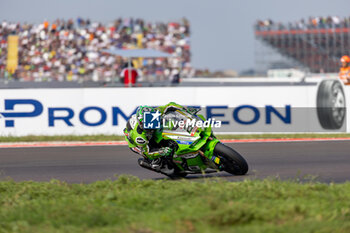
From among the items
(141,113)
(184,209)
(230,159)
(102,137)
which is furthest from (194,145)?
(102,137)

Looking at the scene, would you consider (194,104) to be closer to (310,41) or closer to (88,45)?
(88,45)

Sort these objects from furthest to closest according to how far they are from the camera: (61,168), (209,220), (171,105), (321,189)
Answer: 1. (61,168)
2. (171,105)
3. (321,189)
4. (209,220)

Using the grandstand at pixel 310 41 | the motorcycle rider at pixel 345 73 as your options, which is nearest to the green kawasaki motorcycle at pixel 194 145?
the motorcycle rider at pixel 345 73

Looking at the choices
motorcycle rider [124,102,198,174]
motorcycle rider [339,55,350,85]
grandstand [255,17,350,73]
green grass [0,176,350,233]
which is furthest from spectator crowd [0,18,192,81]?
green grass [0,176,350,233]

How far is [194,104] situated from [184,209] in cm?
1089

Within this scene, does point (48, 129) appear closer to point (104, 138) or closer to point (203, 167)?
point (104, 138)

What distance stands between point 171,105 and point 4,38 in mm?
28151

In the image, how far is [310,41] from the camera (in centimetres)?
3859

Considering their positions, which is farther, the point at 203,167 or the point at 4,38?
the point at 4,38

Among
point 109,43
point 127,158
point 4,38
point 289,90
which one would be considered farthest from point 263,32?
point 127,158

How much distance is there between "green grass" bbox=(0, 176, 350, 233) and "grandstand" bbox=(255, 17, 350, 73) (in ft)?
103

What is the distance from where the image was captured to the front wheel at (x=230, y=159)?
8.23 m

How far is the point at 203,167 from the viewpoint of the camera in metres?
8.51

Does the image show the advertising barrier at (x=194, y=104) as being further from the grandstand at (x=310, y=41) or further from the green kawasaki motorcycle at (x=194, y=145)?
the grandstand at (x=310, y=41)
